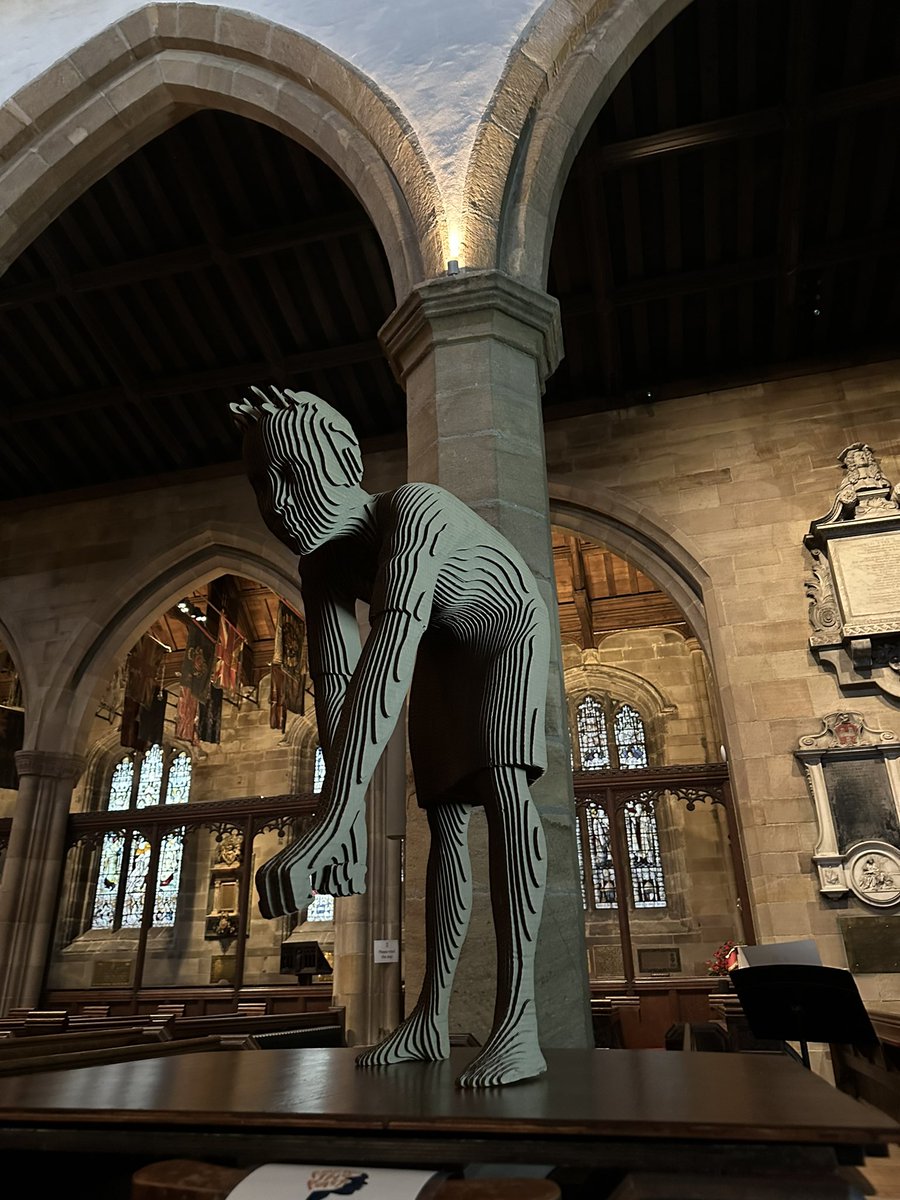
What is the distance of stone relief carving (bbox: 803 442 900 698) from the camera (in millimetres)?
7000

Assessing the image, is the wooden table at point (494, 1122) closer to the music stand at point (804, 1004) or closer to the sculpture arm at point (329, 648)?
the sculpture arm at point (329, 648)

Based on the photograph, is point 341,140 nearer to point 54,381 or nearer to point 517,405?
point 517,405

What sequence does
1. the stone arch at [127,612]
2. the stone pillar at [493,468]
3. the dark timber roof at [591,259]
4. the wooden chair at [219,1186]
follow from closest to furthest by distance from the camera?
A: the wooden chair at [219,1186] → the stone pillar at [493,468] → the dark timber roof at [591,259] → the stone arch at [127,612]

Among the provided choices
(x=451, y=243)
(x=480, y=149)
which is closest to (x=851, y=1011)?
(x=451, y=243)

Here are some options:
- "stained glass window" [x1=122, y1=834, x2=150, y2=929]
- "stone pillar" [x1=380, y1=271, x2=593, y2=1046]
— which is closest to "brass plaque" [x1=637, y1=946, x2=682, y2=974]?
"stained glass window" [x1=122, y1=834, x2=150, y2=929]

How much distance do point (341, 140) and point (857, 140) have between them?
4.40 meters

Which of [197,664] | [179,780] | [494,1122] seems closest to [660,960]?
[197,664]

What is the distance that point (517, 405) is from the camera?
3623mm

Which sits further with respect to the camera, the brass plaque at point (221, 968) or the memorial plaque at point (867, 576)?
the brass plaque at point (221, 968)

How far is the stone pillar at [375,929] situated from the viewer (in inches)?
278

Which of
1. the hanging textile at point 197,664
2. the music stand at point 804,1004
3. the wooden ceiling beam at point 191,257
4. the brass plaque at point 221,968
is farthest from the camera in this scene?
the brass plaque at point 221,968

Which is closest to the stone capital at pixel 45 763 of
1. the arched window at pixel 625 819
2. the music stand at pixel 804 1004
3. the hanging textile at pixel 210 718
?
the hanging textile at pixel 210 718

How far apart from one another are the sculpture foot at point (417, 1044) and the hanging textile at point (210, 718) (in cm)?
1032

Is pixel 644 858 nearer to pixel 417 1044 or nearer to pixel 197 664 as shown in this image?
pixel 197 664
